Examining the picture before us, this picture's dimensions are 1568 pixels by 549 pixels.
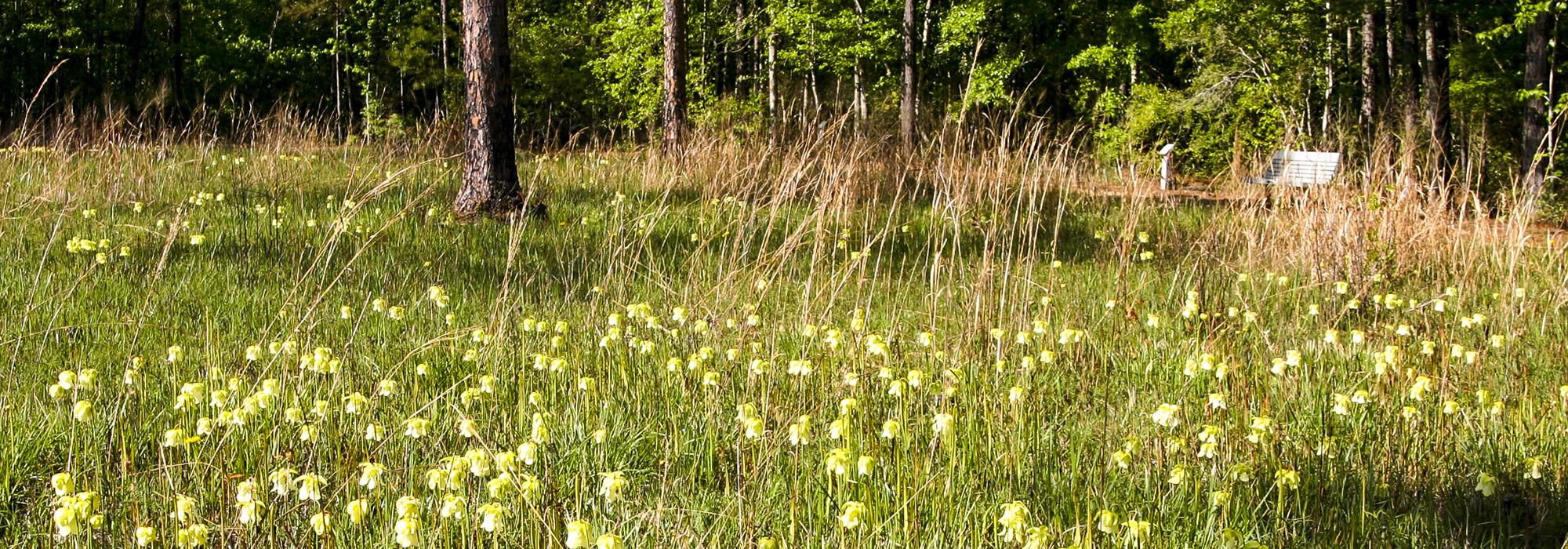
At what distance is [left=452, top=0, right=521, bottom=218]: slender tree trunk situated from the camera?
6629mm

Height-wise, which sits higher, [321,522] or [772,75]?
[772,75]

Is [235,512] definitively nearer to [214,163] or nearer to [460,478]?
[460,478]

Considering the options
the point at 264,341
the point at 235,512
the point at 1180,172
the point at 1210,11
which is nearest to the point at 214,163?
the point at 264,341

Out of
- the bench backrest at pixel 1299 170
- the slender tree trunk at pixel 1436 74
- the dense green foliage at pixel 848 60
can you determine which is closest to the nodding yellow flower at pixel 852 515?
the bench backrest at pixel 1299 170

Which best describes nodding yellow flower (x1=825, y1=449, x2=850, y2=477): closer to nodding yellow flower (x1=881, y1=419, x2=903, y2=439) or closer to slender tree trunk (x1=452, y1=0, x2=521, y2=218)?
nodding yellow flower (x1=881, y1=419, x2=903, y2=439)

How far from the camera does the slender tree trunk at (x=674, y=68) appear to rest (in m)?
10.2

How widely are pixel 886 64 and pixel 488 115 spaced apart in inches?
869

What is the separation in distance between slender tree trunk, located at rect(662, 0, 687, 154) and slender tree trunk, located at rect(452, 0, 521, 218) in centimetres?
334

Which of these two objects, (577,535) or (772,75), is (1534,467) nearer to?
(577,535)

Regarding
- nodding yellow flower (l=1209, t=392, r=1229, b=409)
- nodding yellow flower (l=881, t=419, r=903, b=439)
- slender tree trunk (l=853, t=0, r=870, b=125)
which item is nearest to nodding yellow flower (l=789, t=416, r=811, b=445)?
nodding yellow flower (l=881, t=419, r=903, b=439)

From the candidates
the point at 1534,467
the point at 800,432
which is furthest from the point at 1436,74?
the point at 800,432

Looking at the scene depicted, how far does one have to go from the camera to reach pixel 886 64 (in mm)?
28031

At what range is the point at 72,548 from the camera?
6.93 ft

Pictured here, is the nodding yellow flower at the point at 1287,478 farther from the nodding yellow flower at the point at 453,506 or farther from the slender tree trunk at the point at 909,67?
the slender tree trunk at the point at 909,67
